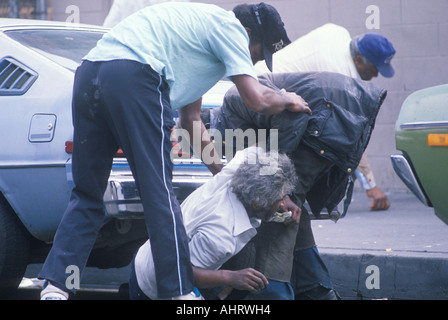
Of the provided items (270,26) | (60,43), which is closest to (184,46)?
(270,26)

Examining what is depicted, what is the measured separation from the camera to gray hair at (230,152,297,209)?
3.33 m

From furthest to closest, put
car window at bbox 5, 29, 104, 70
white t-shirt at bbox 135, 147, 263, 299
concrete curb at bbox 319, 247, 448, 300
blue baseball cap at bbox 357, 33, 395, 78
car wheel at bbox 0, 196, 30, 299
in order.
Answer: blue baseball cap at bbox 357, 33, 395, 78
concrete curb at bbox 319, 247, 448, 300
car window at bbox 5, 29, 104, 70
car wheel at bbox 0, 196, 30, 299
white t-shirt at bbox 135, 147, 263, 299

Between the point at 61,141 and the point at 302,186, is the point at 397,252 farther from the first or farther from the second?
the point at 61,141

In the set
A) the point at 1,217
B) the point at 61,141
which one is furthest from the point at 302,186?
the point at 1,217

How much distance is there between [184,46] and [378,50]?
2.55 metres

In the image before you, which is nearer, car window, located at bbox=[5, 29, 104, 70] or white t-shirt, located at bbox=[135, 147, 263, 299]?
white t-shirt, located at bbox=[135, 147, 263, 299]

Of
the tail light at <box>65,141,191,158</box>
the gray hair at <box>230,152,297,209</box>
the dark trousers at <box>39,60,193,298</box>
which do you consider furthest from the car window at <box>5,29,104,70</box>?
the gray hair at <box>230,152,297,209</box>

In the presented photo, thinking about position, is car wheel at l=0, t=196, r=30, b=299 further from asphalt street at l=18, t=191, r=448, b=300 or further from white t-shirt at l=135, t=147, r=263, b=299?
white t-shirt at l=135, t=147, r=263, b=299

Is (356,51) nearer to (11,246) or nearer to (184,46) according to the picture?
(184,46)

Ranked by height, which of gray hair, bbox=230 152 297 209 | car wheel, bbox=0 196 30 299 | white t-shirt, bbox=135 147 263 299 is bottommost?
car wheel, bbox=0 196 30 299

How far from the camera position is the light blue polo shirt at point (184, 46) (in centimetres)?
323

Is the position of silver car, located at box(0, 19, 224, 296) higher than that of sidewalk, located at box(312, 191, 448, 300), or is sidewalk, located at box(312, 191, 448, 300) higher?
silver car, located at box(0, 19, 224, 296)

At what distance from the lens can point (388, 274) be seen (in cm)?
452

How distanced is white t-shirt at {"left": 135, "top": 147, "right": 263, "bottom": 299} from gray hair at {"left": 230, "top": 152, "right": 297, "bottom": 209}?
0.07m
